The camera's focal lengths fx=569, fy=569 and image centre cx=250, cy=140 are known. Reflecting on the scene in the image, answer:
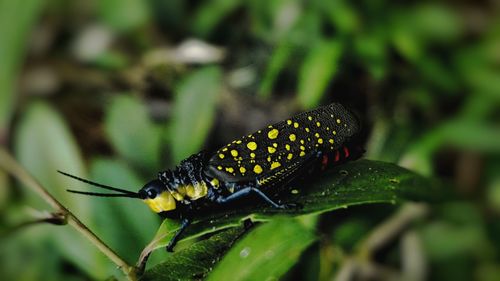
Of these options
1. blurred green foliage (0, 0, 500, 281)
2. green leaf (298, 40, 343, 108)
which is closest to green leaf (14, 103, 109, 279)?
blurred green foliage (0, 0, 500, 281)

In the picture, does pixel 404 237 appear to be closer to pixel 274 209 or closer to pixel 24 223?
pixel 274 209

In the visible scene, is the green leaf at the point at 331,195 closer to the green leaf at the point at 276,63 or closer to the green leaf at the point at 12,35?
the green leaf at the point at 276,63

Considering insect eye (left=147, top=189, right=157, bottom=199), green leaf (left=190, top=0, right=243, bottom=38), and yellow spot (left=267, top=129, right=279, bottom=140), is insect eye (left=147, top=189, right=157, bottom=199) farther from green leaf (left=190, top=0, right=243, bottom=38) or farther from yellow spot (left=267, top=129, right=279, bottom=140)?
green leaf (left=190, top=0, right=243, bottom=38)

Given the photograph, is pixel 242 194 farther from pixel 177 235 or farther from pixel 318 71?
pixel 318 71

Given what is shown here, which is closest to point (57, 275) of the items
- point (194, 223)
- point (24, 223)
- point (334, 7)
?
point (24, 223)

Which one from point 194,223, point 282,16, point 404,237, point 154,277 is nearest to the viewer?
point 154,277

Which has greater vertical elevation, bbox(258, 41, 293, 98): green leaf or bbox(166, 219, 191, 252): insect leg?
bbox(258, 41, 293, 98): green leaf
